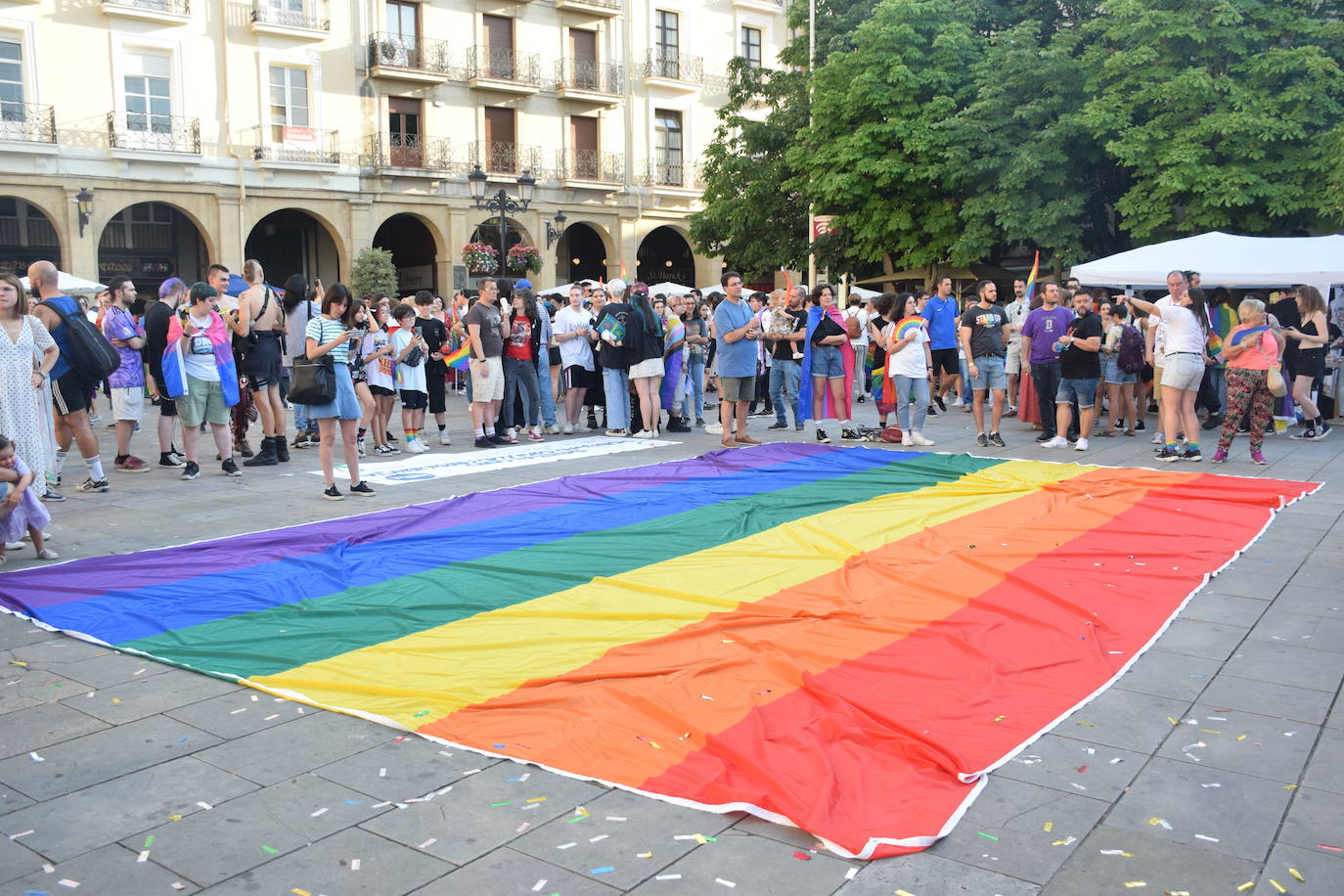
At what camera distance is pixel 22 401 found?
7660 millimetres

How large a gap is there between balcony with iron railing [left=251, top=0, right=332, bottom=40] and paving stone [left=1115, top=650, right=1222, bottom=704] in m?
29.3

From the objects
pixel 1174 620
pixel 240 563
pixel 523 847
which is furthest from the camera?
pixel 240 563

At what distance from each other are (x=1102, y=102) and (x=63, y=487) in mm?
18110

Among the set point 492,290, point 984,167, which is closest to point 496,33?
point 984,167

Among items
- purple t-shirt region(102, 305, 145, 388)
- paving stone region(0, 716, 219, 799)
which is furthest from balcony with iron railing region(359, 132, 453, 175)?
paving stone region(0, 716, 219, 799)

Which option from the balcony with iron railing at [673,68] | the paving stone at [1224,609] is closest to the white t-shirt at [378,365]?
the paving stone at [1224,609]

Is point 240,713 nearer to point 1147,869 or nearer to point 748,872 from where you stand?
point 748,872

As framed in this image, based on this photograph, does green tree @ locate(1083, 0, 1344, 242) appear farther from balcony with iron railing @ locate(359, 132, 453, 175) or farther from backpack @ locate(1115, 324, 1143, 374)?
balcony with iron railing @ locate(359, 132, 453, 175)

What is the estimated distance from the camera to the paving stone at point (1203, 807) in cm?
328

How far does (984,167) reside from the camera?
22.2 m

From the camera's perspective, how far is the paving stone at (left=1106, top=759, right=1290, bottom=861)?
328cm

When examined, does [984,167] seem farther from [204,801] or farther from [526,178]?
[204,801]

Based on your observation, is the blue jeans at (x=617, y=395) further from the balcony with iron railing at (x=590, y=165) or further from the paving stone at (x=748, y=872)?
the balcony with iron railing at (x=590, y=165)

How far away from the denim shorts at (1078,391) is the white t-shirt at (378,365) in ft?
23.5
